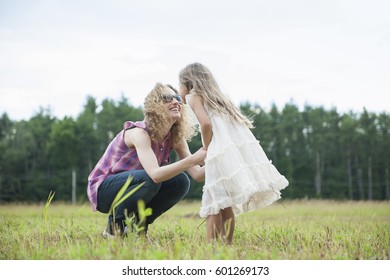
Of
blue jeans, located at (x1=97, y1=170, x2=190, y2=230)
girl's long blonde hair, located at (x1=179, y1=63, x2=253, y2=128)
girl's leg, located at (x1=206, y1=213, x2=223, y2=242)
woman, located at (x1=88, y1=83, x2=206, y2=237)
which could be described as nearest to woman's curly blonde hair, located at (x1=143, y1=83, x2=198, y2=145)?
woman, located at (x1=88, y1=83, x2=206, y2=237)

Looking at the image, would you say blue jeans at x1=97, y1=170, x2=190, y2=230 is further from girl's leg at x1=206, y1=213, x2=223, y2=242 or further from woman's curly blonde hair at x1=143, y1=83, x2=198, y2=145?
girl's leg at x1=206, y1=213, x2=223, y2=242

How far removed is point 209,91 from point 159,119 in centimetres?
44

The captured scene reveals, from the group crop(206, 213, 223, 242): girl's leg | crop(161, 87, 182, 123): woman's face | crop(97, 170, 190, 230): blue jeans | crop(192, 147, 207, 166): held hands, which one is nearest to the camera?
crop(192, 147, 207, 166): held hands

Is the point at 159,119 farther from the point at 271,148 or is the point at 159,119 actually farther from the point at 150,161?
the point at 271,148

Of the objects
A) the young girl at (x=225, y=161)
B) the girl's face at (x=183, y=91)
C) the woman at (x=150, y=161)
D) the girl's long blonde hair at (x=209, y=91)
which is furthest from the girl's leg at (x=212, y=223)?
the girl's face at (x=183, y=91)

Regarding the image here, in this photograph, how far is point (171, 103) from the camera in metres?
3.44

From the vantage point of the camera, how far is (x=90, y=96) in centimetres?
3384

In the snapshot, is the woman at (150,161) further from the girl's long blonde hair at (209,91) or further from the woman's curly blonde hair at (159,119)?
the girl's long blonde hair at (209,91)

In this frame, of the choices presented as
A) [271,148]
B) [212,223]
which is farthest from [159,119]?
[271,148]

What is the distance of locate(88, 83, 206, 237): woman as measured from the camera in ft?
10.5

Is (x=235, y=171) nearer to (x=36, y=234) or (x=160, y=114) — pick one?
(x=160, y=114)

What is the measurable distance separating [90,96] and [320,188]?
61.7 feet

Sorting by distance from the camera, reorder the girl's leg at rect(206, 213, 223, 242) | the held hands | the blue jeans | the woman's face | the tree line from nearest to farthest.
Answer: the held hands, the girl's leg at rect(206, 213, 223, 242), the blue jeans, the woman's face, the tree line

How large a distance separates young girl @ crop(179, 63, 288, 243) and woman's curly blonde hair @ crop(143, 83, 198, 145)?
216 mm
